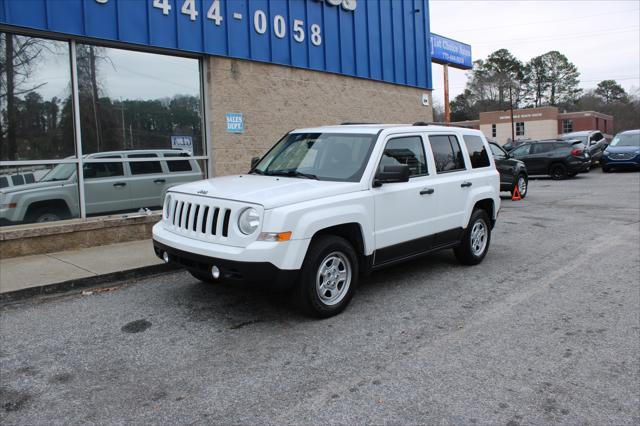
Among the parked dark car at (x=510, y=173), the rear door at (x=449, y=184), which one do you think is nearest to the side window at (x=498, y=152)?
the parked dark car at (x=510, y=173)

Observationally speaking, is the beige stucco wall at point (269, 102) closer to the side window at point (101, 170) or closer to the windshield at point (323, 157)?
the side window at point (101, 170)

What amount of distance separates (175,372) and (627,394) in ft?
10.6

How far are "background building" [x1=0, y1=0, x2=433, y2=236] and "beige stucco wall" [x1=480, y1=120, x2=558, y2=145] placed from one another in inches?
2498

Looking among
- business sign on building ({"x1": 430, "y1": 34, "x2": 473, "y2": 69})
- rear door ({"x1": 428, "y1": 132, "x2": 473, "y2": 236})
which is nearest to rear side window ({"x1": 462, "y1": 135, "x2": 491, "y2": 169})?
rear door ({"x1": 428, "y1": 132, "x2": 473, "y2": 236})

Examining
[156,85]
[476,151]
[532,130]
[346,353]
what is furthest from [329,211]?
[532,130]

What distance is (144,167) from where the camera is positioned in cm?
957

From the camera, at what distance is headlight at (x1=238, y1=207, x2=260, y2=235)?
4.76m

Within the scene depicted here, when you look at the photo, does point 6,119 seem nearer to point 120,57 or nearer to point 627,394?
point 120,57

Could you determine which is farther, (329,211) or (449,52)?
(449,52)

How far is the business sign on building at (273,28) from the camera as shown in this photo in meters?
8.46

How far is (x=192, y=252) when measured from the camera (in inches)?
198

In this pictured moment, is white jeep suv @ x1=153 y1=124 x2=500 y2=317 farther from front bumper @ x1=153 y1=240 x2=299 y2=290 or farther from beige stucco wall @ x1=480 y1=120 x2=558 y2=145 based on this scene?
beige stucco wall @ x1=480 y1=120 x2=558 y2=145

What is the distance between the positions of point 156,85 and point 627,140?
23.1 metres

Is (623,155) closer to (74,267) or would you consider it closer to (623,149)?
(623,149)
